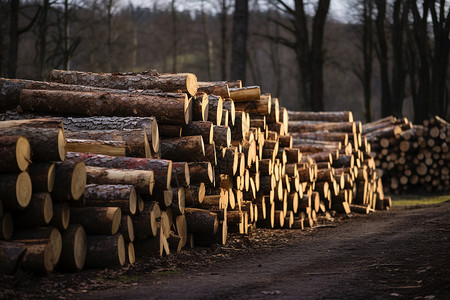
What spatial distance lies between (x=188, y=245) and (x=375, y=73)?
4988cm

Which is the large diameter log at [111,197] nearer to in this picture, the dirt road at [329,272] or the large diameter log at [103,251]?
the large diameter log at [103,251]

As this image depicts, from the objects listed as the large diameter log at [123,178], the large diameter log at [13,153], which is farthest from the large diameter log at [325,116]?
the large diameter log at [13,153]

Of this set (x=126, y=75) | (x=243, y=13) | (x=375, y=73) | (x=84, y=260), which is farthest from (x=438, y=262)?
(x=375, y=73)

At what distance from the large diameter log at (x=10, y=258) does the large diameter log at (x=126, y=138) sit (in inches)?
77.6

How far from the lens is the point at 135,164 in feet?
21.5

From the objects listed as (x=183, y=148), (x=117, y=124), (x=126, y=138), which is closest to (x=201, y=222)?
(x=183, y=148)

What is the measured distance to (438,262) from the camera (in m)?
5.92

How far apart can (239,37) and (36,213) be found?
Answer: 1468 centimetres

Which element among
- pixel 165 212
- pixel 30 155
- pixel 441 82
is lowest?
pixel 165 212

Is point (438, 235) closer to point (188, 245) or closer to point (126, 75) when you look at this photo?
point (188, 245)

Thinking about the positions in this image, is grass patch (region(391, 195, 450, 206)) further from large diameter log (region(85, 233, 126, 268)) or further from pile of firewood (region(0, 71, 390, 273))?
large diameter log (region(85, 233, 126, 268))

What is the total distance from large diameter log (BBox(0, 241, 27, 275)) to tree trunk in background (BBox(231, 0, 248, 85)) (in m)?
14.6

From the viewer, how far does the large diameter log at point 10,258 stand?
4.90 metres

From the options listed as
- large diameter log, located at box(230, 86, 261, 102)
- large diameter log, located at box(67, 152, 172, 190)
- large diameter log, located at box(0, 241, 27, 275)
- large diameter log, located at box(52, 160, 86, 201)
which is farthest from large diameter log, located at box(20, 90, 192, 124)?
large diameter log, located at box(0, 241, 27, 275)
